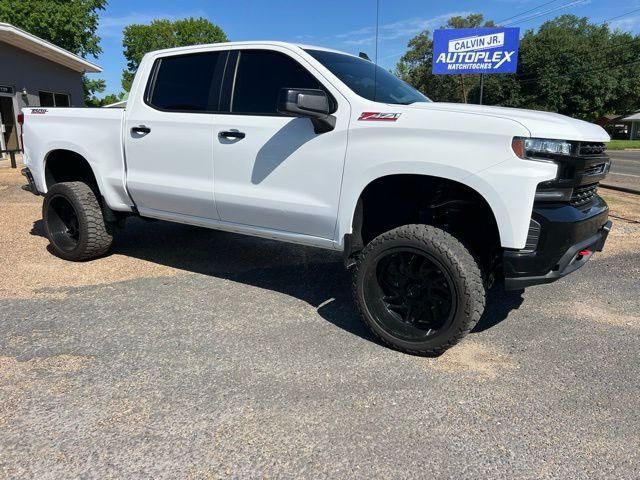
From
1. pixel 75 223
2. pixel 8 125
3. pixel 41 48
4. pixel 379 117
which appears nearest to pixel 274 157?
pixel 379 117

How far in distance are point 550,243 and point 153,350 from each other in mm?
2593

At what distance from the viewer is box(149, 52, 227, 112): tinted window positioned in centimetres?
423

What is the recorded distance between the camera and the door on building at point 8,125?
1747 cm

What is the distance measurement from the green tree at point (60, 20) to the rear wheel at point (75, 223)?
27658mm

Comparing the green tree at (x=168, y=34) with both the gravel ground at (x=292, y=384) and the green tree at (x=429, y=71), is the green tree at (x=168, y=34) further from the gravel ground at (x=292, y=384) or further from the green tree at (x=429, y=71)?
the gravel ground at (x=292, y=384)

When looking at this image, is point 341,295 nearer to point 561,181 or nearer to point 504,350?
point 504,350

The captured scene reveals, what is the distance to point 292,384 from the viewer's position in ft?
9.93

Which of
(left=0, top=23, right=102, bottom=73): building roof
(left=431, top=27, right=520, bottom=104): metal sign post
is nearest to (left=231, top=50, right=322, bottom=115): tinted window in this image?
(left=431, top=27, right=520, bottom=104): metal sign post

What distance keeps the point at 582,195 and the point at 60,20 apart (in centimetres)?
3211

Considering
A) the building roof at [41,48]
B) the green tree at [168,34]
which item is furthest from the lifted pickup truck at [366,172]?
the green tree at [168,34]

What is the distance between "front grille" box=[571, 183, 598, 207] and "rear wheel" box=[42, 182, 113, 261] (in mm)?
4270

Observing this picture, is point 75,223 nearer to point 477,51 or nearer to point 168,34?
point 477,51

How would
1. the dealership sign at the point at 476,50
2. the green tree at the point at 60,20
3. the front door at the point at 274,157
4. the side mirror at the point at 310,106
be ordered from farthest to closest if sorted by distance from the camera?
the green tree at the point at 60,20
the dealership sign at the point at 476,50
the front door at the point at 274,157
the side mirror at the point at 310,106

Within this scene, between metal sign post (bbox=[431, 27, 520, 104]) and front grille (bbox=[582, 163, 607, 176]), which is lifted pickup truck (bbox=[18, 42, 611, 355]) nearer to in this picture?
front grille (bbox=[582, 163, 607, 176])
